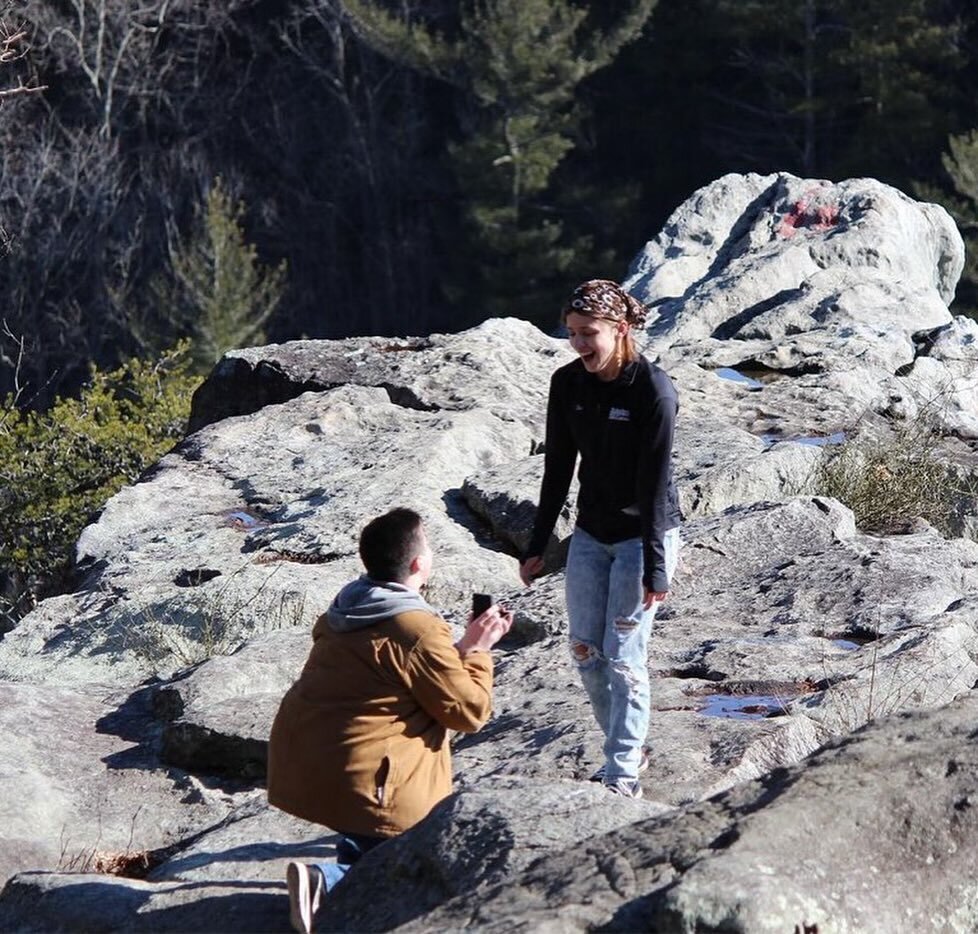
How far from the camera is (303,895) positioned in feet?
12.4

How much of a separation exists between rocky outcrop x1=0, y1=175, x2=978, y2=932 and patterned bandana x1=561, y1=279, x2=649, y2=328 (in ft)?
3.94

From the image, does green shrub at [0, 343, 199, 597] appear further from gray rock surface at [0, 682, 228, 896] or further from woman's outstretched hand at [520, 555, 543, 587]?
woman's outstretched hand at [520, 555, 543, 587]

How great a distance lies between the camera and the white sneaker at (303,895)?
149 inches

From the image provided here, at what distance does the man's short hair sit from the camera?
4121mm

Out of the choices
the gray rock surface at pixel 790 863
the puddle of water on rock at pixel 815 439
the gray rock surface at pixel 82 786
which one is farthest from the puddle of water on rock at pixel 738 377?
the gray rock surface at pixel 790 863

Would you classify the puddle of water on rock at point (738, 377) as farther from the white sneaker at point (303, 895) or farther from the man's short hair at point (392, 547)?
the white sneaker at point (303, 895)

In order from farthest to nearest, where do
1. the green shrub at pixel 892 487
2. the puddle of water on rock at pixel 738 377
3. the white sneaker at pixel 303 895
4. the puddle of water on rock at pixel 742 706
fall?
1. the puddle of water on rock at pixel 738 377
2. the green shrub at pixel 892 487
3. the puddle of water on rock at pixel 742 706
4. the white sneaker at pixel 303 895

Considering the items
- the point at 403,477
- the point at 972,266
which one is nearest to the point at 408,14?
the point at 972,266

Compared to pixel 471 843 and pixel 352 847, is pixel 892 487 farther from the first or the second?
pixel 471 843

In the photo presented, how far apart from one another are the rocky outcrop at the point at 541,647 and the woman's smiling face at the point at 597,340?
3.61 ft

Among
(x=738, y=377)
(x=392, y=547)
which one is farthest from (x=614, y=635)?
(x=738, y=377)

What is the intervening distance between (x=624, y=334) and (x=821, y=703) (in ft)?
4.24

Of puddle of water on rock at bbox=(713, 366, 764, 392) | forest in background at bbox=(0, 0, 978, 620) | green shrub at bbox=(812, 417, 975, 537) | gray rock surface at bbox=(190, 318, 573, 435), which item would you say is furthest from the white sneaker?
forest in background at bbox=(0, 0, 978, 620)

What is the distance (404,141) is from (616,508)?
1520 inches
